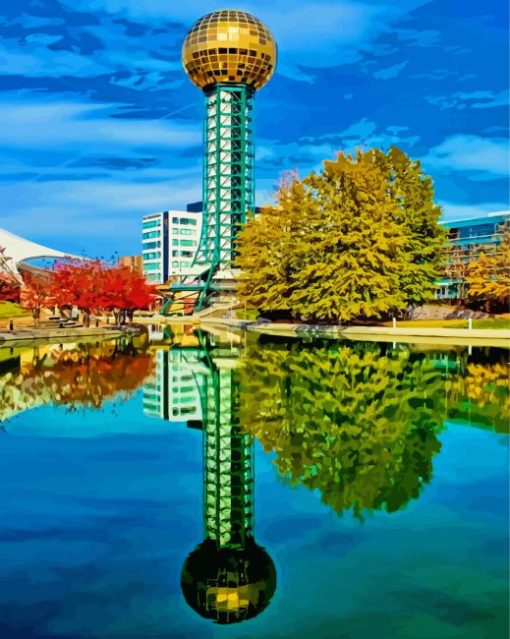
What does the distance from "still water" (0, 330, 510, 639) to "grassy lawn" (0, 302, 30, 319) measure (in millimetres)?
51193

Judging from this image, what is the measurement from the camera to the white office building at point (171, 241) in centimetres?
15262

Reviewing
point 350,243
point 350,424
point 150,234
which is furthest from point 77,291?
point 150,234

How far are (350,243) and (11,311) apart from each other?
122 ft

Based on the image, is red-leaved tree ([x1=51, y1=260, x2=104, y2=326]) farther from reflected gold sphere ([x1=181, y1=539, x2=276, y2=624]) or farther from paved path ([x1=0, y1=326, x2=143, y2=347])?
reflected gold sphere ([x1=181, y1=539, x2=276, y2=624])

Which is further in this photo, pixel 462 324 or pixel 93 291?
pixel 93 291

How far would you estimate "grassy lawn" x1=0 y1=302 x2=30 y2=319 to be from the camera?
6862 centimetres

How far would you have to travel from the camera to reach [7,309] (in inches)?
2758

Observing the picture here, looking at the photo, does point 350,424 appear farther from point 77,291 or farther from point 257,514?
point 77,291

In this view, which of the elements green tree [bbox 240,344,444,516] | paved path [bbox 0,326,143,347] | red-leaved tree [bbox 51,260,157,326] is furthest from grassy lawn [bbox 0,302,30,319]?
green tree [bbox 240,344,444,516]

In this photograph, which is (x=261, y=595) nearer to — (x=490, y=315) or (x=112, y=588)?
(x=112, y=588)

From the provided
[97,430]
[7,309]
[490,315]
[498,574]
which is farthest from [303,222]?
[498,574]

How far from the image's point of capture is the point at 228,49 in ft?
389

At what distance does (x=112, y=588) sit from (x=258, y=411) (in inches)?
389

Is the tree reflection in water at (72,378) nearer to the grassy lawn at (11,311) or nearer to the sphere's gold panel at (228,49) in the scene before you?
the grassy lawn at (11,311)
